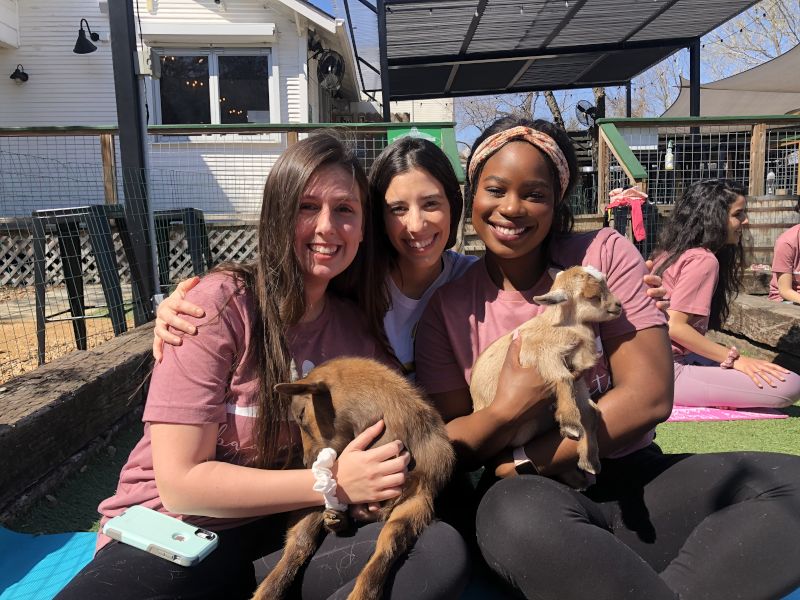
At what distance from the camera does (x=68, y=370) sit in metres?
4.39

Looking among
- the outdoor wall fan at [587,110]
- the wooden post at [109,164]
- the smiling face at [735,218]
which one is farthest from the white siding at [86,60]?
the smiling face at [735,218]

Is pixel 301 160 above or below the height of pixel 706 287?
above

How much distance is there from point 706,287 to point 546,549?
351 cm

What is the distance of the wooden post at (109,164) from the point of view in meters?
9.27

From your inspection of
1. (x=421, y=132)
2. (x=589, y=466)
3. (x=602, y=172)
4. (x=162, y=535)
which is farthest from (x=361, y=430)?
(x=602, y=172)

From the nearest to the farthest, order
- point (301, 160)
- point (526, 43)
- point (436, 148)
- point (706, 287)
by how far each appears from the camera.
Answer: point (301, 160) < point (436, 148) < point (706, 287) < point (526, 43)

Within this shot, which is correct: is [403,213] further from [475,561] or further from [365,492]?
[475,561]

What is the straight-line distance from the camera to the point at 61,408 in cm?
383

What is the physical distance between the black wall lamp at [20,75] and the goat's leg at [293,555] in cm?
1690

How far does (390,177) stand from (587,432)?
1435 mm

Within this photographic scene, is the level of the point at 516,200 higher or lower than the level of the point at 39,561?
higher

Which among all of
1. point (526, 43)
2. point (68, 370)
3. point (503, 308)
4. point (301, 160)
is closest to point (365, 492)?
point (503, 308)

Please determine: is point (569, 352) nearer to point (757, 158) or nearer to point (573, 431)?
point (573, 431)

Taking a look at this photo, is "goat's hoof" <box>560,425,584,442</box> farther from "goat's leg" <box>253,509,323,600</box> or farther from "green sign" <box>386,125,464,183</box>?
"green sign" <box>386,125,464,183</box>
